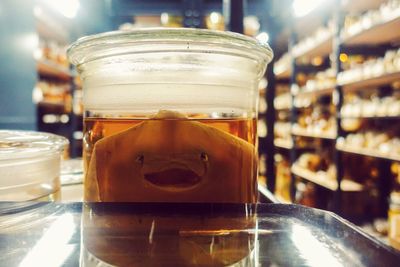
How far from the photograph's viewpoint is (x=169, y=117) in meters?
0.36

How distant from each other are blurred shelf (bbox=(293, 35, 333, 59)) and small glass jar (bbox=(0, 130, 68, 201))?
3033 millimetres

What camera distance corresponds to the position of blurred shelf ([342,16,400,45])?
2316mm

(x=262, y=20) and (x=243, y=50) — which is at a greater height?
(x=262, y=20)

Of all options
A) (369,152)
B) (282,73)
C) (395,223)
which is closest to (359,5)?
(369,152)

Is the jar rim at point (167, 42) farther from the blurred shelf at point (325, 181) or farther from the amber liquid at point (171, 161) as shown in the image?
the blurred shelf at point (325, 181)

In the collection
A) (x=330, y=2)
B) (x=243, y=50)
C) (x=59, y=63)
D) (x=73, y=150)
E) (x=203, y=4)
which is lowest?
(x=73, y=150)

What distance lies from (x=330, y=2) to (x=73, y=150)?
10.7 ft

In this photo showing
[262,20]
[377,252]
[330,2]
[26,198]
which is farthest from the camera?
[262,20]

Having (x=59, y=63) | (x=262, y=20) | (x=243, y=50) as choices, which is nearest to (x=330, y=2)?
(x=262, y=20)

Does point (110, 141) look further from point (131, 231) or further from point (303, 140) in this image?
point (303, 140)

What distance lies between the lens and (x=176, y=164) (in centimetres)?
35

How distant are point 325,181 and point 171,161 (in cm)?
310

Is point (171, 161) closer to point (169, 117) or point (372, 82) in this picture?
point (169, 117)

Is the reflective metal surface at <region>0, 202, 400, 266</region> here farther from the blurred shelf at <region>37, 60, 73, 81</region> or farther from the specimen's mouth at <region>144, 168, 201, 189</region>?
the blurred shelf at <region>37, 60, 73, 81</region>
